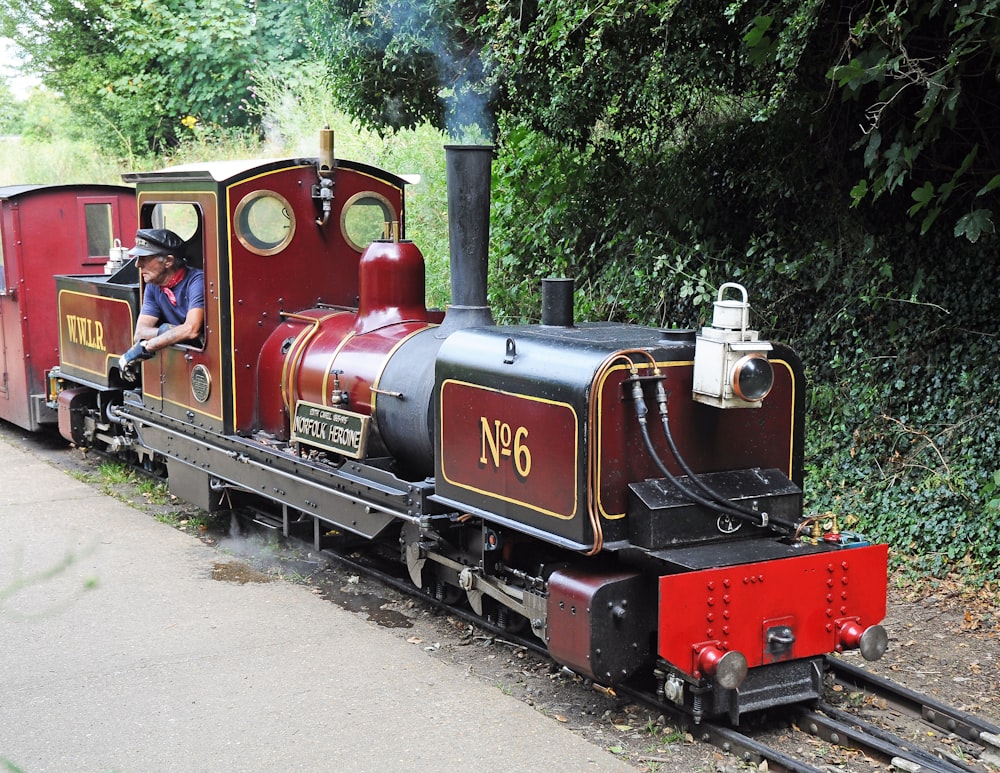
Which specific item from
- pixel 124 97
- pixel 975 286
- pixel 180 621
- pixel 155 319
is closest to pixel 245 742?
pixel 180 621

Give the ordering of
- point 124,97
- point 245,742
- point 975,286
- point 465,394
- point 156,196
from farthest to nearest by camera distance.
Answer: point 124,97 < point 156,196 < point 975,286 < point 465,394 < point 245,742

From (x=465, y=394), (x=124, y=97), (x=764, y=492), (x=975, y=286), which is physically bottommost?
(x=764, y=492)

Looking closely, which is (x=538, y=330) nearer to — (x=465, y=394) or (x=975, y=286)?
(x=465, y=394)

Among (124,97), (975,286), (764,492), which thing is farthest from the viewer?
(124,97)

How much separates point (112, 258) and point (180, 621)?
193 inches

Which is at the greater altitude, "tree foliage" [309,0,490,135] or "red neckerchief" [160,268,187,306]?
"tree foliage" [309,0,490,135]

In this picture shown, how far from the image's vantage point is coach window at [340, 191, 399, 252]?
7.26 m

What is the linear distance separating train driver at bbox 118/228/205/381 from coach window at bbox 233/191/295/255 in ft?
2.71

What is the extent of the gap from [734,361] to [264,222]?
358 centimetres

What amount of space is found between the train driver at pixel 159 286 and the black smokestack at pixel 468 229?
2459 millimetres

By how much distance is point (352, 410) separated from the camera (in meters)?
6.33

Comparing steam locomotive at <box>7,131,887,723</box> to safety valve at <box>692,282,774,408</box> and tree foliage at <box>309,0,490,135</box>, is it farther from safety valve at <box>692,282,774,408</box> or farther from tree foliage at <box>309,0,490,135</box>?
tree foliage at <box>309,0,490,135</box>

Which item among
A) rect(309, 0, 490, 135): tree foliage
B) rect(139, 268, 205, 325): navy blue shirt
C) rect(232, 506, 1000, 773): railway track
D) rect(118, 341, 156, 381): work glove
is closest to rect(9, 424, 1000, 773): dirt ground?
rect(232, 506, 1000, 773): railway track

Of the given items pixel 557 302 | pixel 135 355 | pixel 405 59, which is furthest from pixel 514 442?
pixel 405 59
